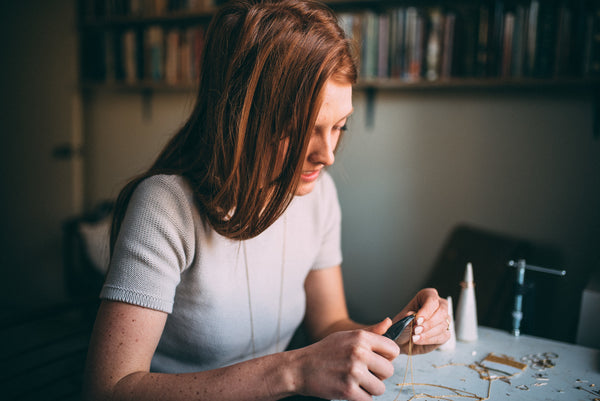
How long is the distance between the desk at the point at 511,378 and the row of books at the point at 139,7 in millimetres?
1912

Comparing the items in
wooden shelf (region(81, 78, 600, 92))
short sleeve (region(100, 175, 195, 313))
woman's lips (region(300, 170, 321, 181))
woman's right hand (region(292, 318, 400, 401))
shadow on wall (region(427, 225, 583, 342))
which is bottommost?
shadow on wall (region(427, 225, 583, 342))

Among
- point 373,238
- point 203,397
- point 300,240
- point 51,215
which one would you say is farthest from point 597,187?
point 51,215

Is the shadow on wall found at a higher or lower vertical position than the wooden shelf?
lower

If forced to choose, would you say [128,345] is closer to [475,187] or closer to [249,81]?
[249,81]

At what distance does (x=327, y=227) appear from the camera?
1221mm

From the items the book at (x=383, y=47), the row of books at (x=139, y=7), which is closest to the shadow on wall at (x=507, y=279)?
the book at (x=383, y=47)

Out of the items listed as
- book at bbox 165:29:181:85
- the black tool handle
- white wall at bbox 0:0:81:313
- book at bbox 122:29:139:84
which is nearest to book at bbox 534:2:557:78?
the black tool handle

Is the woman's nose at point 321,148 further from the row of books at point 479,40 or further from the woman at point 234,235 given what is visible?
the row of books at point 479,40

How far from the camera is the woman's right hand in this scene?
677mm

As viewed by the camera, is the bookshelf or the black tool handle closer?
the black tool handle

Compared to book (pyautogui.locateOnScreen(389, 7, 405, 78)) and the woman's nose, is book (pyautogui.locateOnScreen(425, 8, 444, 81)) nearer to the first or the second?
book (pyautogui.locateOnScreen(389, 7, 405, 78))

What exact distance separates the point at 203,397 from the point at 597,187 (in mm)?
1621

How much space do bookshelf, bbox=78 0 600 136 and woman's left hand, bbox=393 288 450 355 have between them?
1128 millimetres

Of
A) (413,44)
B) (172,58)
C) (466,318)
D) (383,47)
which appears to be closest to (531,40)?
(413,44)
